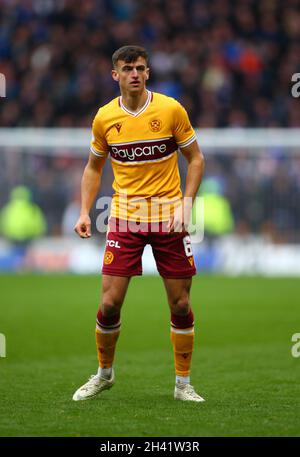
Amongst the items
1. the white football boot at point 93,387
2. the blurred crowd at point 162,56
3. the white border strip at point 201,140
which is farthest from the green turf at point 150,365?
the blurred crowd at point 162,56

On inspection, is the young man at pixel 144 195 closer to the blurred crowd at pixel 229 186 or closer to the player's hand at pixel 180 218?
the player's hand at pixel 180 218

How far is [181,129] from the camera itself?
6664mm

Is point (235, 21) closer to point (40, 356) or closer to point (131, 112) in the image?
point (40, 356)

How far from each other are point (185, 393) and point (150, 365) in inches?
74.6

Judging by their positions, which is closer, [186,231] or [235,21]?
[186,231]

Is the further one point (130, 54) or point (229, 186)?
point (229, 186)

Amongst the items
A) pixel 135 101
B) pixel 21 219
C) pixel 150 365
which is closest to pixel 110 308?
pixel 135 101

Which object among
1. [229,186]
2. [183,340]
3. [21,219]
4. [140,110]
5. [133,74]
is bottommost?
[183,340]

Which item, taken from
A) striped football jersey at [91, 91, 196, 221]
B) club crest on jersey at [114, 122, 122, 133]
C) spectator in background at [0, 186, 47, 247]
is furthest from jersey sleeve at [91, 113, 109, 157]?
spectator in background at [0, 186, 47, 247]

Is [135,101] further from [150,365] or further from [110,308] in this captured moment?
[150,365]

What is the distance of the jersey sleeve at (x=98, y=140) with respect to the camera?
6.78m

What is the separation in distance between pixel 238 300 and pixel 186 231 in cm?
751
